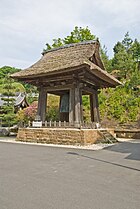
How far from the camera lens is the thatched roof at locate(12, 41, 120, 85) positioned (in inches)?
478

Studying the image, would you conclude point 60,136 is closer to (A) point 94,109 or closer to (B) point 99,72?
(B) point 99,72

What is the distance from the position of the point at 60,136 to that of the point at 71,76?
12.6ft

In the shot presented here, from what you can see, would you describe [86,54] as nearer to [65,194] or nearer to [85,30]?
[65,194]

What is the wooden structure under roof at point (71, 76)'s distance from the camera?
40.1ft

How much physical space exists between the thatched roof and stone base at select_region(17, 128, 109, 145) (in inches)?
139

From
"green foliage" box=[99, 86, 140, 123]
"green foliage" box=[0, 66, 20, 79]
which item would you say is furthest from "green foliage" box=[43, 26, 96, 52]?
"green foliage" box=[0, 66, 20, 79]

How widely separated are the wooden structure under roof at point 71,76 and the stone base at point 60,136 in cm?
106

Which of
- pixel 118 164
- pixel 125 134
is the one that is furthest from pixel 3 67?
pixel 118 164

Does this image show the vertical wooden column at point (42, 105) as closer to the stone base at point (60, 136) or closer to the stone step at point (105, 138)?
the stone base at point (60, 136)

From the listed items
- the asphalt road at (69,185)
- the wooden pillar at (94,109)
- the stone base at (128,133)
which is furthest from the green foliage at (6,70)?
the asphalt road at (69,185)

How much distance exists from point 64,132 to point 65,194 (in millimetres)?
8154

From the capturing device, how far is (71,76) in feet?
42.2

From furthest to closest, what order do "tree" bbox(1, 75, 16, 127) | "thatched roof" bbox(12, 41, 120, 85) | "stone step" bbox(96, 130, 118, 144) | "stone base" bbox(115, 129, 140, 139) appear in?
"tree" bbox(1, 75, 16, 127) → "stone base" bbox(115, 129, 140, 139) → "stone step" bbox(96, 130, 118, 144) → "thatched roof" bbox(12, 41, 120, 85)

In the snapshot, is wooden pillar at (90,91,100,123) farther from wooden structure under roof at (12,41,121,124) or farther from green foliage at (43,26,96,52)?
green foliage at (43,26,96,52)
